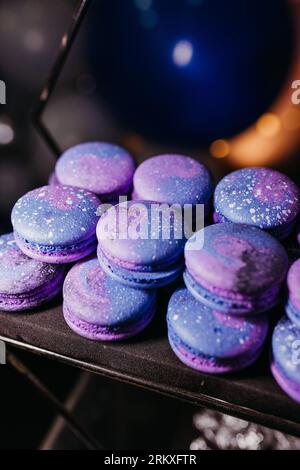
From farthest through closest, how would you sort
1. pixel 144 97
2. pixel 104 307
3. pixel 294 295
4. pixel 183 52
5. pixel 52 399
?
pixel 144 97 < pixel 183 52 < pixel 52 399 < pixel 104 307 < pixel 294 295

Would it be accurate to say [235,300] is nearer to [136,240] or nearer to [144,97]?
[136,240]

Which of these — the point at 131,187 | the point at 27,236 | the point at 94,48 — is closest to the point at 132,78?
the point at 94,48

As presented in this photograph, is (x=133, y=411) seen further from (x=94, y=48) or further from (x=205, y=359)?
(x=94, y=48)

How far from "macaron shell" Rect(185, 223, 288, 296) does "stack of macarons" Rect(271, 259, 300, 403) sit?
0.03 meters

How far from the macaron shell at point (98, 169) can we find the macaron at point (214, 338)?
360 mm

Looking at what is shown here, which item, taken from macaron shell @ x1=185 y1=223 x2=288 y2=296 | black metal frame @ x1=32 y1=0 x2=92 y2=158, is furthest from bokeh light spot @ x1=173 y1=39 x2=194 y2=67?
macaron shell @ x1=185 y1=223 x2=288 y2=296

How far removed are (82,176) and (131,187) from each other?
125 mm

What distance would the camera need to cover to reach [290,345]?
2.39 feet

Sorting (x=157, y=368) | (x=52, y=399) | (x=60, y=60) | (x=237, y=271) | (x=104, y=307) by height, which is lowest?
(x=52, y=399)

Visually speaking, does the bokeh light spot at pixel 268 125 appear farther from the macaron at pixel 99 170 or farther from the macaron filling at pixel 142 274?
the macaron filling at pixel 142 274

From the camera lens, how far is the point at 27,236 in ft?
2.80

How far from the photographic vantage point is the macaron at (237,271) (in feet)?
2.35

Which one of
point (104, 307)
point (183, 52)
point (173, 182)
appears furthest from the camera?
point (183, 52)

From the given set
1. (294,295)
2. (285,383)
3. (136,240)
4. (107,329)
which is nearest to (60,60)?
Result: (136,240)
